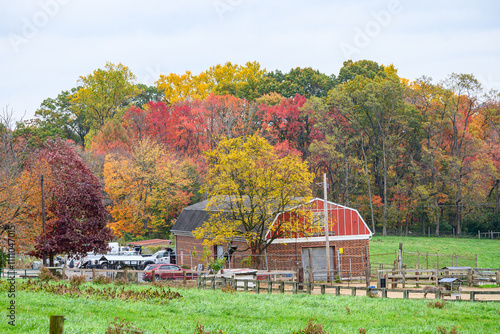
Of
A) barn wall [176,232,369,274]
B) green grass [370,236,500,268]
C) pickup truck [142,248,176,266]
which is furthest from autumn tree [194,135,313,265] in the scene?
green grass [370,236,500,268]

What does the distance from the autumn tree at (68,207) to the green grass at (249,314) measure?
57.6 feet

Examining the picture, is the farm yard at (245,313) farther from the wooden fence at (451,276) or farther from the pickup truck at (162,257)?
the pickup truck at (162,257)

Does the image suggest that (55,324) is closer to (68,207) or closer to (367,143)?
(68,207)

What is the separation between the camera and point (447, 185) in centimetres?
7275

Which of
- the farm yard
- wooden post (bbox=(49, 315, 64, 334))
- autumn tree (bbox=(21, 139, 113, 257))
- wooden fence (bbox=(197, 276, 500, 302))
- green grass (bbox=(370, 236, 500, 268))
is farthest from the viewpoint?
green grass (bbox=(370, 236, 500, 268))

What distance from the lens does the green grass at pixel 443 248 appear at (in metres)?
52.6

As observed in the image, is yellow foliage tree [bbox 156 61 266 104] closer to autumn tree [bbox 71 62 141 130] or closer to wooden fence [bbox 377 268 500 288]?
autumn tree [bbox 71 62 141 130]

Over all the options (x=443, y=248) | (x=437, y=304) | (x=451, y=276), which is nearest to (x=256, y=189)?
(x=451, y=276)

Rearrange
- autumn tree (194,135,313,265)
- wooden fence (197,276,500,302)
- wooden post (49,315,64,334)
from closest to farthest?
wooden post (49,315,64,334), wooden fence (197,276,500,302), autumn tree (194,135,313,265)

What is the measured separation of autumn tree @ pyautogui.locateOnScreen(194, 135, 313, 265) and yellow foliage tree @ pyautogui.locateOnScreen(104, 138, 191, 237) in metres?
24.0

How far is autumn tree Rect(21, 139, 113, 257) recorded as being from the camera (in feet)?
121

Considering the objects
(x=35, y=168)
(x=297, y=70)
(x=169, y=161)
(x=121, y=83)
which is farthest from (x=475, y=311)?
(x=121, y=83)

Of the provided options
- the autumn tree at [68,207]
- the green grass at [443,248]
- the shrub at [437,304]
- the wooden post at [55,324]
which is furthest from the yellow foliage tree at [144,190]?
the wooden post at [55,324]

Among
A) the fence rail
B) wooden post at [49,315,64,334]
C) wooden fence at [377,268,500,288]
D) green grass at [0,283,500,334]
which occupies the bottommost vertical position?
wooden fence at [377,268,500,288]
